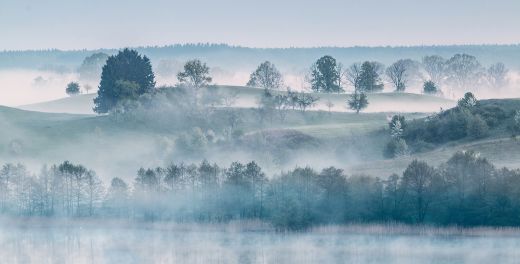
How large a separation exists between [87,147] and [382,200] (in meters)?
66.0

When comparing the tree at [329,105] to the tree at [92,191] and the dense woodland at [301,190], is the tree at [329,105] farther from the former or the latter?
the tree at [92,191]

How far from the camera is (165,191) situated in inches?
4555

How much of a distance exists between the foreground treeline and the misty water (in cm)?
173

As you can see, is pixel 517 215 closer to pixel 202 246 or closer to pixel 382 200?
pixel 382 200

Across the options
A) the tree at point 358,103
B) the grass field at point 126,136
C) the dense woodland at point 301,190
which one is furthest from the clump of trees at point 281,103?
the dense woodland at point 301,190

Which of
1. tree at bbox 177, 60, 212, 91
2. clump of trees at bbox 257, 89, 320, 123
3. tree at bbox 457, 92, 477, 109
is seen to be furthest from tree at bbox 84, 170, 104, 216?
tree at bbox 177, 60, 212, 91

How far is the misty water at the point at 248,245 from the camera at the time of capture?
92438 mm

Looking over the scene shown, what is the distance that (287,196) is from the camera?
343 ft

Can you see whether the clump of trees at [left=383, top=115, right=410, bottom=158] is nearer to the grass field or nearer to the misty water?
the grass field

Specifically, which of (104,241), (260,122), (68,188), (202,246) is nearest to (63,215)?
(68,188)

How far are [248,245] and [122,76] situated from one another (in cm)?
9766

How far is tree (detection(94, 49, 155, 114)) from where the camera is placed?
190625 millimetres

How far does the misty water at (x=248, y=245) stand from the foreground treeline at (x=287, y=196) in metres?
1.73

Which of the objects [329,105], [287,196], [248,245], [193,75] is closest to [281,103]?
[329,105]
